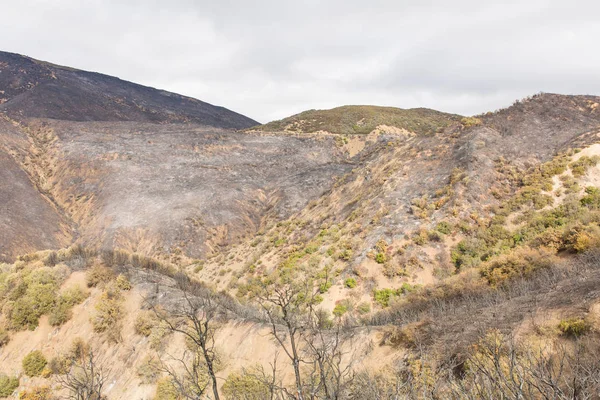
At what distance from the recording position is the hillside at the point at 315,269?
27.4 feet

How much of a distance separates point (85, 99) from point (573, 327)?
120 metres

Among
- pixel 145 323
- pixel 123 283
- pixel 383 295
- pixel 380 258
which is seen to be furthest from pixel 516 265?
pixel 123 283

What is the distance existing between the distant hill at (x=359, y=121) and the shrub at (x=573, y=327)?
64.5 metres

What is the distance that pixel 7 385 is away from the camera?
13461mm

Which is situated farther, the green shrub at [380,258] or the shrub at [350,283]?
the green shrub at [380,258]

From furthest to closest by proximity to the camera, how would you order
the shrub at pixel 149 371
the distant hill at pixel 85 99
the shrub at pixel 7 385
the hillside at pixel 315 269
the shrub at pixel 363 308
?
the distant hill at pixel 85 99, the shrub at pixel 363 308, the shrub at pixel 7 385, the shrub at pixel 149 371, the hillside at pixel 315 269

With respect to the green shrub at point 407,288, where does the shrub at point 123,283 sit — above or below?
above

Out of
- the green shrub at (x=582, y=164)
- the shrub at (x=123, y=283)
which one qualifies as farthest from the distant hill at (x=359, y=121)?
the shrub at (x=123, y=283)

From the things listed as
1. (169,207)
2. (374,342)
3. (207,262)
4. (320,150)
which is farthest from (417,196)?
(320,150)

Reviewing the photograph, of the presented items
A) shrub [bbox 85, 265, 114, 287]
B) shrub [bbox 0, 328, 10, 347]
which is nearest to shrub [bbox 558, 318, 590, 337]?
shrub [bbox 85, 265, 114, 287]

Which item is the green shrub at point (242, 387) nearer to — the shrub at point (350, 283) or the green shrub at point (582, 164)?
the shrub at point (350, 283)

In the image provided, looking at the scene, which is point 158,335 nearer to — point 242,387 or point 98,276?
point 242,387

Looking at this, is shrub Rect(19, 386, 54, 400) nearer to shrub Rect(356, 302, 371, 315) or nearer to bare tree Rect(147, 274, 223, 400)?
bare tree Rect(147, 274, 223, 400)

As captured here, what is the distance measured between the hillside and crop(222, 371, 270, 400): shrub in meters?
0.07
